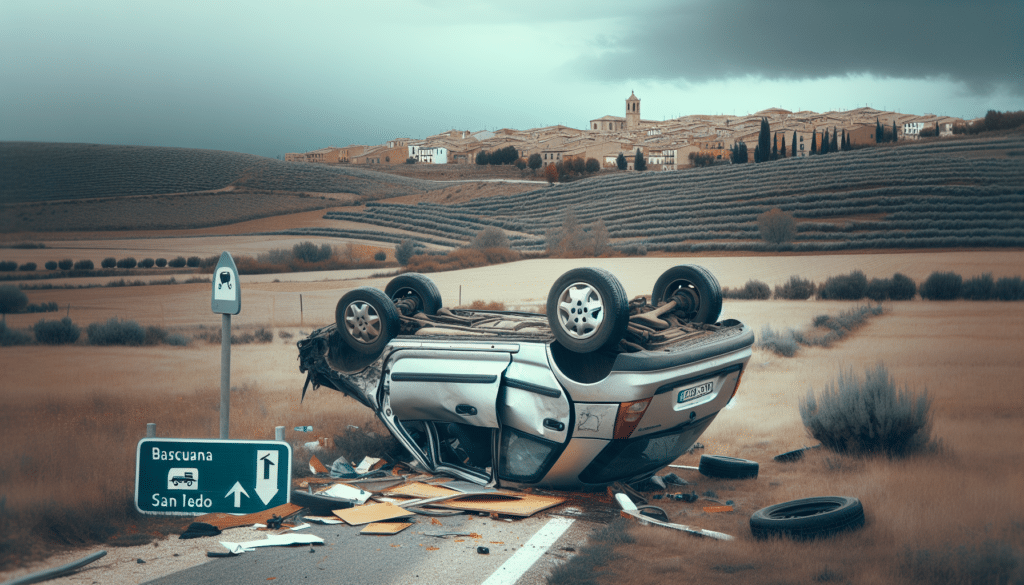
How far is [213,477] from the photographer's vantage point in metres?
4.69

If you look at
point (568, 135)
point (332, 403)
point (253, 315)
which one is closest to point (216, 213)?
point (253, 315)

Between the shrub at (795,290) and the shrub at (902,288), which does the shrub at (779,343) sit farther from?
the shrub at (902,288)

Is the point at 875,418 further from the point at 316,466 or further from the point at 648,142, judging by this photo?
the point at 648,142

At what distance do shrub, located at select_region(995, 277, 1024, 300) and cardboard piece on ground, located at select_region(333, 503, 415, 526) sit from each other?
69.0 feet

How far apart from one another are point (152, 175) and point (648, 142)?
54025 millimetres

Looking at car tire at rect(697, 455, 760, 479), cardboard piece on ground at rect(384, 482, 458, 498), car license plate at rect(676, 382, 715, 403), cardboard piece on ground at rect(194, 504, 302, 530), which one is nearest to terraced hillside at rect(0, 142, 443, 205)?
cardboard piece on ground at rect(194, 504, 302, 530)

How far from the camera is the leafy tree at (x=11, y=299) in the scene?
13.7 metres

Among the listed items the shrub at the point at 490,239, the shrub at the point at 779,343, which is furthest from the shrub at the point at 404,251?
the shrub at the point at 779,343

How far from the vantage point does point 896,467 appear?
6887mm

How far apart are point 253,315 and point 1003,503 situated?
20887 millimetres

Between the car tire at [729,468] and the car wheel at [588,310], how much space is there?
2423 mm

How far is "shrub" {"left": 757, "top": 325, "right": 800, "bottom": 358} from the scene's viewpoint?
15.2 meters

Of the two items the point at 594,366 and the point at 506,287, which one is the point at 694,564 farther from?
the point at 506,287

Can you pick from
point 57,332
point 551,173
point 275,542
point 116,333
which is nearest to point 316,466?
point 275,542
